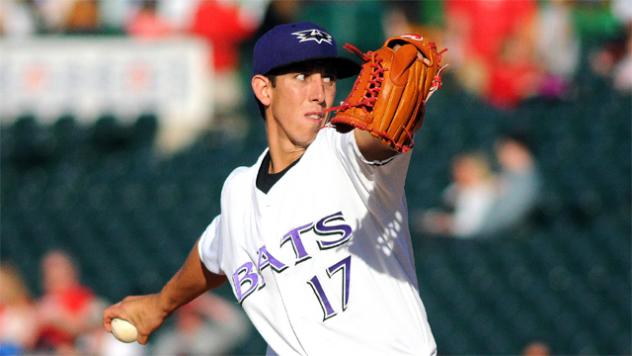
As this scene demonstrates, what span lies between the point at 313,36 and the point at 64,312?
5.07 metres

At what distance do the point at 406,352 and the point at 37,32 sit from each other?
9.34 m

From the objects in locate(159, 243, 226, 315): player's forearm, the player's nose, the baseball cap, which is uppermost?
the baseball cap

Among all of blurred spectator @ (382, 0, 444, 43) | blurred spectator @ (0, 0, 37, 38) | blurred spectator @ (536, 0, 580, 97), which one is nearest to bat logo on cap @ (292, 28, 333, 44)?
blurred spectator @ (536, 0, 580, 97)

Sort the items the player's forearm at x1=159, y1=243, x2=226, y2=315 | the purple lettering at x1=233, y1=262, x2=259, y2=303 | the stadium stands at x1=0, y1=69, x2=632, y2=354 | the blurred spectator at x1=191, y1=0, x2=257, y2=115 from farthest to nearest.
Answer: the blurred spectator at x1=191, y1=0, x2=257, y2=115 → the stadium stands at x1=0, y1=69, x2=632, y2=354 → the player's forearm at x1=159, y1=243, x2=226, y2=315 → the purple lettering at x1=233, y1=262, x2=259, y2=303

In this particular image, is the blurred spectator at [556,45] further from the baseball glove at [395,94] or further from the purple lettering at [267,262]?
the baseball glove at [395,94]

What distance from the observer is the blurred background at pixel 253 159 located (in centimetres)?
788

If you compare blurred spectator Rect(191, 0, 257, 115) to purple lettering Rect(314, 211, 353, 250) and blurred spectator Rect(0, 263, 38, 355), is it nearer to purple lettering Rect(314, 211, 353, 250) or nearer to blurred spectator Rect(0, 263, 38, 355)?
blurred spectator Rect(0, 263, 38, 355)

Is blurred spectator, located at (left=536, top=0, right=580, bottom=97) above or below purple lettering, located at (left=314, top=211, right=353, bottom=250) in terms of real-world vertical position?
below

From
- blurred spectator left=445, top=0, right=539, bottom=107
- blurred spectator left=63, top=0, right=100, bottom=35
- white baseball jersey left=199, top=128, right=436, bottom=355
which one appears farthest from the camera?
blurred spectator left=63, top=0, right=100, bottom=35

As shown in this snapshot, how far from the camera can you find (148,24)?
1152 centimetres

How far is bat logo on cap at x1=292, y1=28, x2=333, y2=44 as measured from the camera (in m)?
3.27

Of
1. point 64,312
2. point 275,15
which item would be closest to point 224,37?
point 275,15

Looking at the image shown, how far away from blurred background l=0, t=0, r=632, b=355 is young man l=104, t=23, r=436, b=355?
204 centimetres

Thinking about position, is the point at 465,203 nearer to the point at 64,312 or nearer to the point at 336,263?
the point at 64,312
